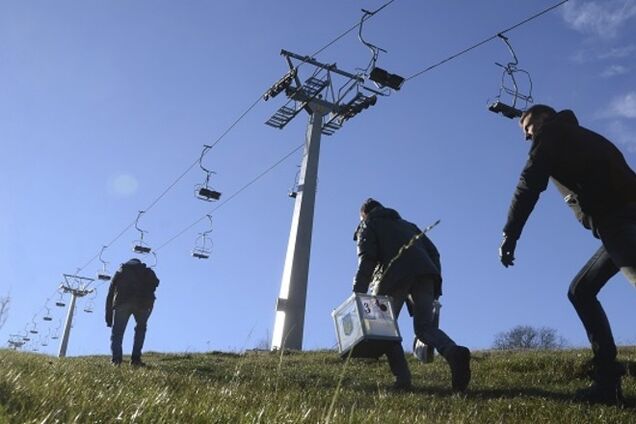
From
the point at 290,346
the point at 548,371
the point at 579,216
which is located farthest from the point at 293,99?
the point at 579,216

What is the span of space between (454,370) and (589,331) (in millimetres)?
1215

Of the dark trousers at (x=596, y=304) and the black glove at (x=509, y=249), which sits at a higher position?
the black glove at (x=509, y=249)

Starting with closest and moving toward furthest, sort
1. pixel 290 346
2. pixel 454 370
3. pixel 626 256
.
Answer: pixel 626 256, pixel 454 370, pixel 290 346

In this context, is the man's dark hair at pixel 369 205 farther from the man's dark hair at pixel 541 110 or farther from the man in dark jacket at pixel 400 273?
the man's dark hair at pixel 541 110

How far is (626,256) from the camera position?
177 inches

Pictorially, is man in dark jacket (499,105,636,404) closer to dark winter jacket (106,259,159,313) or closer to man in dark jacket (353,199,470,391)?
man in dark jacket (353,199,470,391)

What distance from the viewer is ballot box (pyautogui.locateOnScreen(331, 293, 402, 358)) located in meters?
6.06

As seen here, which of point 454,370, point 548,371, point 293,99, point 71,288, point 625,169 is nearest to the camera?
point 625,169

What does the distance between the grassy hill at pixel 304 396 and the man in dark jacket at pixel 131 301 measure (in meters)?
2.00

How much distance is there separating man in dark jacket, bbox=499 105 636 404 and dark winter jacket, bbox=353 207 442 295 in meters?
1.60

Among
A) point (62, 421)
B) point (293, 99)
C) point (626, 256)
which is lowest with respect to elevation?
point (62, 421)

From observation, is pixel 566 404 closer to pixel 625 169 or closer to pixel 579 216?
pixel 579 216

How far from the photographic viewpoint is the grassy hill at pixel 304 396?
86.8 inches

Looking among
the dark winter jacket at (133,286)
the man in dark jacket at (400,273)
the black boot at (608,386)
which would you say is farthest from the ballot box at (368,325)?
the dark winter jacket at (133,286)
